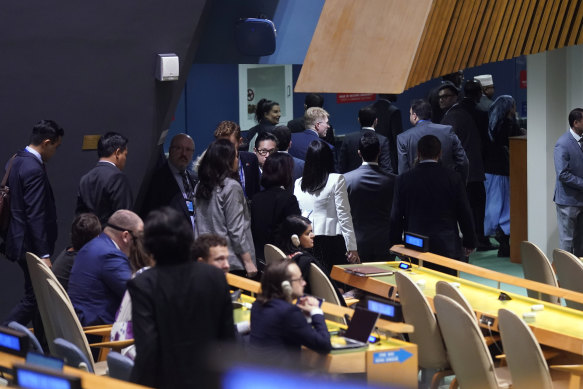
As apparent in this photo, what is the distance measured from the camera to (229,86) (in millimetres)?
11594

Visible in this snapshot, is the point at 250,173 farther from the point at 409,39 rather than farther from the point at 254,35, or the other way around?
the point at 409,39

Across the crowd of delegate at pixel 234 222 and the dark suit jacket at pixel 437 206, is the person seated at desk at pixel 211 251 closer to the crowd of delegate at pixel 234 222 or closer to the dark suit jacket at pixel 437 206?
the crowd of delegate at pixel 234 222

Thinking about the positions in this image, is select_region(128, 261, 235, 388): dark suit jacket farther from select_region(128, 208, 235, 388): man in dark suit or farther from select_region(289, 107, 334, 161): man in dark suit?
select_region(289, 107, 334, 161): man in dark suit

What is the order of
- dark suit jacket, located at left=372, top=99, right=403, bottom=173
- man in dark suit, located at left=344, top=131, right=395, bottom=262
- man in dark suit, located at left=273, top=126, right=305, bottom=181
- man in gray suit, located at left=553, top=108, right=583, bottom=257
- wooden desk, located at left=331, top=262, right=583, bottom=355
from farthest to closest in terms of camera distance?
1. dark suit jacket, located at left=372, top=99, right=403, bottom=173
2. man in gray suit, located at left=553, top=108, right=583, bottom=257
3. man in dark suit, located at left=273, top=126, right=305, bottom=181
4. man in dark suit, located at left=344, top=131, right=395, bottom=262
5. wooden desk, located at left=331, top=262, right=583, bottom=355

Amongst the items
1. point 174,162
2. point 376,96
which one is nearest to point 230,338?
point 174,162

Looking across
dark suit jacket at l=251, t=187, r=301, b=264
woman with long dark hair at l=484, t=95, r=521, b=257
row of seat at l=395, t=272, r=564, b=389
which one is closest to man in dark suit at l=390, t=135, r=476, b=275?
→ dark suit jacket at l=251, t=187, r=301, b=264

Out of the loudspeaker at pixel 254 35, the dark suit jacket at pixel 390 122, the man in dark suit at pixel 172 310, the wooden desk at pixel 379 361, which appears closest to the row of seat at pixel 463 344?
the wooden desk at pixel 379 361

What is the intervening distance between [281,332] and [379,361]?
545mm

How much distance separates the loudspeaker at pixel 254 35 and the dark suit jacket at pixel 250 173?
7.42 ft

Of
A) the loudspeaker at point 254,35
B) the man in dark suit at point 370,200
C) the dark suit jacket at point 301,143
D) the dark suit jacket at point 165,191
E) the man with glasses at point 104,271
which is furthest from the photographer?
the loudspeaker at point 254,35

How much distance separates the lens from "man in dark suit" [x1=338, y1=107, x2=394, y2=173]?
8.62 metres

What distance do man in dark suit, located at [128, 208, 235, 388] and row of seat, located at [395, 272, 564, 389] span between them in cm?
142

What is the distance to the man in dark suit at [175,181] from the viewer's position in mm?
7613

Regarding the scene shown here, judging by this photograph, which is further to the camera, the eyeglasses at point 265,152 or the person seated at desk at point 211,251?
the eyeglasses at point 265,152
